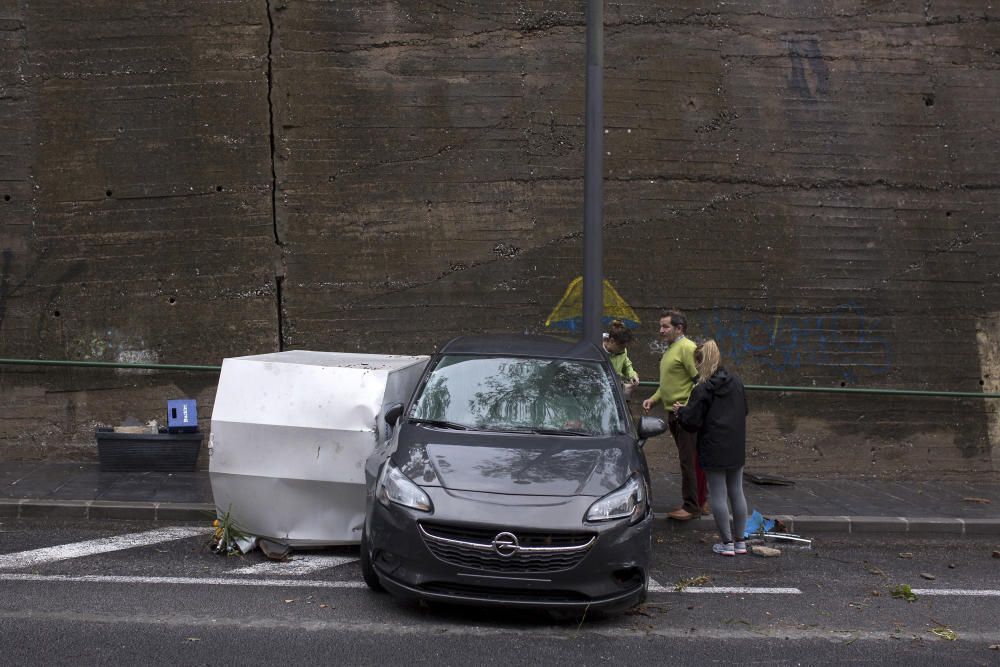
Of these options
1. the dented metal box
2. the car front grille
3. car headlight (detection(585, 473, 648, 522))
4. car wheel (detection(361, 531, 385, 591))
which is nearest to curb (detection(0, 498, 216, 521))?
the dented metal box

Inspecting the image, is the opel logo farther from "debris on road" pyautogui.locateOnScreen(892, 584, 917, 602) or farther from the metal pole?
the metal pole

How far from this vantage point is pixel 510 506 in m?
5.34

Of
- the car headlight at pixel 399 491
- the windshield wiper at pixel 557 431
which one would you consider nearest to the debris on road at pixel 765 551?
the windshield wiper at pixel 557 431

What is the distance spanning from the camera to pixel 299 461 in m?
6.79

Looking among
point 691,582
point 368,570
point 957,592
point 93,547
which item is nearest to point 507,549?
point 368,570

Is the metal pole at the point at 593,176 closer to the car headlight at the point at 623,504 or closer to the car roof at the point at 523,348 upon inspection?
the car roof at the point at 523,348

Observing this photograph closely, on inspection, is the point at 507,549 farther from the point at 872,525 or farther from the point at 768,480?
the point at 768,480

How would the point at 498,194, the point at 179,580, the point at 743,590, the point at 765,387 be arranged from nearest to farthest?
the point at 179,580 < the point at 743,590 < the point at 765,387 < the point at 498,194

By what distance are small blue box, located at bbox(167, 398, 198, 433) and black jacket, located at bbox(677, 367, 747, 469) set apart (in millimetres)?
5287

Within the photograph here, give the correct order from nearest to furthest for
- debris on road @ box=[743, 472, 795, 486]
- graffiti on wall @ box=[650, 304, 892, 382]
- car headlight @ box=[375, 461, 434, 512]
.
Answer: car headlight @ box=[375, 461, 434, 512]
debris on road @ box=[743, 472, 795, 486]
graffiti on wall @ box=[650, 304, 892, 382]

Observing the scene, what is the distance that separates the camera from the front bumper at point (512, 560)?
5262 mm

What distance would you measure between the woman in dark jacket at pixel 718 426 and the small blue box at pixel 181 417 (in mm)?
5265

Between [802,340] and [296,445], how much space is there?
6.52m

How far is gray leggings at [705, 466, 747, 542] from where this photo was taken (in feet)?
24.2
